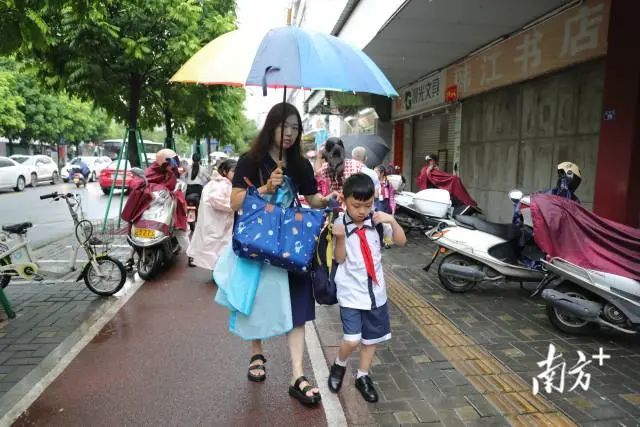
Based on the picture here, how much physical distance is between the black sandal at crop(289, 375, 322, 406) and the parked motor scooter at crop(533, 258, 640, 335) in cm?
228

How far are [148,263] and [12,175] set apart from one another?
53.8 feet

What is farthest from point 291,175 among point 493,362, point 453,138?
point 453,138

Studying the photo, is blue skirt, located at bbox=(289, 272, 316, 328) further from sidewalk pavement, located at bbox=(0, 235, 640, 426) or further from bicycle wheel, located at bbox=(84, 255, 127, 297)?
bicycle wheel, located at bbox=(84, 255, 127, 297)

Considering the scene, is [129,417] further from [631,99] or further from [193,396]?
[631,99]

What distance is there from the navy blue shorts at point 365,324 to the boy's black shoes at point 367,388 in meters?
0.33

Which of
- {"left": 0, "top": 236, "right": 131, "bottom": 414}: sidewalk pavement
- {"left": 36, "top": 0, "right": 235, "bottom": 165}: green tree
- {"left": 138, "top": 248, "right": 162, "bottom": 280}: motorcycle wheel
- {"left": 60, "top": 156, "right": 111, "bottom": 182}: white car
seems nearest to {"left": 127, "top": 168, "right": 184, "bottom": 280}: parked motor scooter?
{"left": 138, "top": 248, "right": 162, "bottom": 280}: motorcycle wheel

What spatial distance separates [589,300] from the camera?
3910 millimetres

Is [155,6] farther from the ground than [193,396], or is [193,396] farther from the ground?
[155,6]

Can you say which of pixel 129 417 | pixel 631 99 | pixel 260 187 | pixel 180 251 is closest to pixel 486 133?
pixel 631 99

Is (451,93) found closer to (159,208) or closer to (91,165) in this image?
(159,208)

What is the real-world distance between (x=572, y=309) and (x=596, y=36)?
166 inches

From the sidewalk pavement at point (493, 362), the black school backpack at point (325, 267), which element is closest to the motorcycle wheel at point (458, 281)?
the sidewalk pavement at point (493, 362)

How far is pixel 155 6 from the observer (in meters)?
7.29

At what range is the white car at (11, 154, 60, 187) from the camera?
21234 mm
